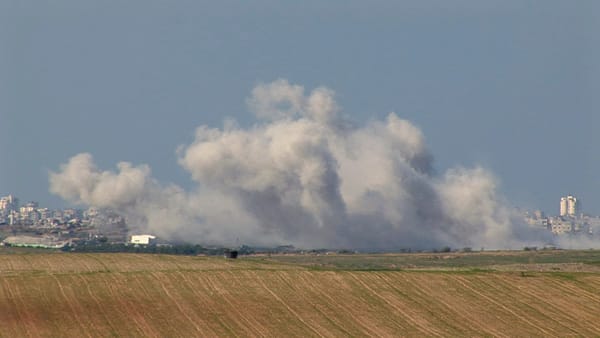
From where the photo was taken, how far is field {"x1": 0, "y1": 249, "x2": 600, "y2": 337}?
4035 inches

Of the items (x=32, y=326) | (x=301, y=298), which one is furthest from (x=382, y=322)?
(x=32, y=326)

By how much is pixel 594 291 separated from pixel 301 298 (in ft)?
103

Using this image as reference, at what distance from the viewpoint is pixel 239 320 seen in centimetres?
10481

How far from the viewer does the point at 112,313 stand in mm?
104625

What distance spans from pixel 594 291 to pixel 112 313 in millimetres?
50128

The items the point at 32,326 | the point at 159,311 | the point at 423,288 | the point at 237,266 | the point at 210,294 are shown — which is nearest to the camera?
the point at 32,326

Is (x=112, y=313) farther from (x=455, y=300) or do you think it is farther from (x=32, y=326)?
(x=455, y=300)

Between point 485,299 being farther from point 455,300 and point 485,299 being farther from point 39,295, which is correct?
point 39,295

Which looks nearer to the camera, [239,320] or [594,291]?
[239,320]

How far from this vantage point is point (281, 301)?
4496 inches

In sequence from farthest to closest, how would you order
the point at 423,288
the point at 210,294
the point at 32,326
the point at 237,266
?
the point at 237,266
the point at 423,288
the point at 210,294
the point at 32,326

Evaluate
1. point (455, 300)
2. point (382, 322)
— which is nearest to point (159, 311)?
point (382, 322)

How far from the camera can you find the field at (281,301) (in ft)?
336

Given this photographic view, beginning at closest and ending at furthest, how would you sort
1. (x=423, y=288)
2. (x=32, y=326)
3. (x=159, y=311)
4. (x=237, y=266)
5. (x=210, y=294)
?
(x=32, y=326), (x=159, y=311), (x=210, y=294), (x=423, y=288), (x=237, y=266)
